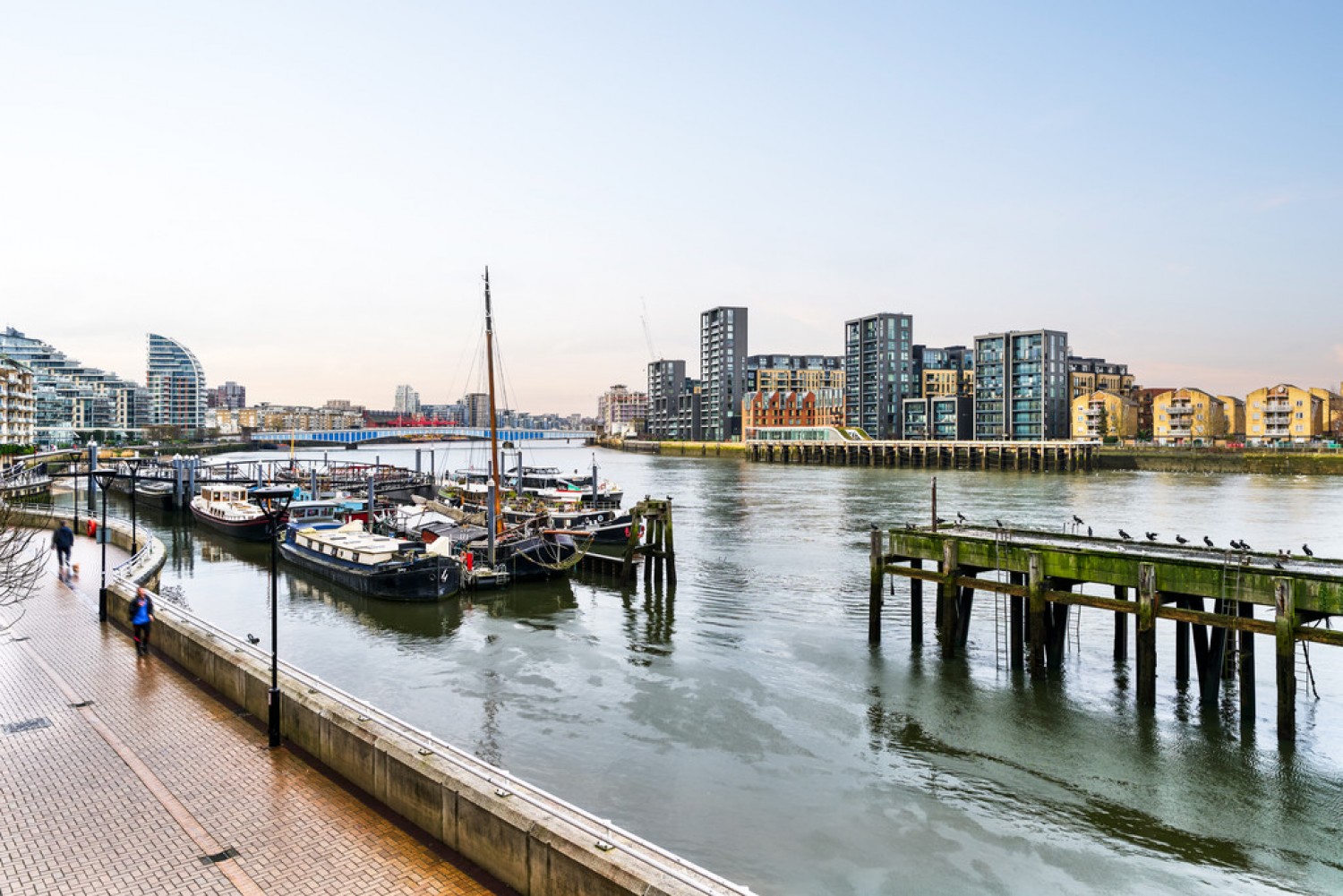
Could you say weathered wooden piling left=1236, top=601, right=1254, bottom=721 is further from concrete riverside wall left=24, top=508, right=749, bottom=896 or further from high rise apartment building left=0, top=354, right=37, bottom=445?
high rise apartment building left=0, top=354, right=37, bottom=445

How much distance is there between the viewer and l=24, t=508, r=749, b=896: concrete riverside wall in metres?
8.98

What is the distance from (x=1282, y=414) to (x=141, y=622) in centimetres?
18566

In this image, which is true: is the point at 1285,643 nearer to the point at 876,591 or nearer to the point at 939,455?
the point at 876,591

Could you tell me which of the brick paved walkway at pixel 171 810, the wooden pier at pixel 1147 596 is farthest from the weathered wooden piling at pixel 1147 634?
the brick paved walkway at pixel 171 810

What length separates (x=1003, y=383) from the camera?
18538cm

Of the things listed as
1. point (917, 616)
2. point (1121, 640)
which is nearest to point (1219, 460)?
point (1121, 640)

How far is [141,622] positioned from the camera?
795 inches

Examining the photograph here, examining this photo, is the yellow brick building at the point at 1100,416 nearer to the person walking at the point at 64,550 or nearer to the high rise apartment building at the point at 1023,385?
the high rise apartment building at the point at 1023,385

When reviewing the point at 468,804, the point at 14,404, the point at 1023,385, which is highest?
the point at 1023,385

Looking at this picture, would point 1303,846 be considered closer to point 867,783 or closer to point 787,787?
point 867,783

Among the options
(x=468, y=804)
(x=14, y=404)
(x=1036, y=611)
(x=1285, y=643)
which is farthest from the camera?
(x=14, y=404)

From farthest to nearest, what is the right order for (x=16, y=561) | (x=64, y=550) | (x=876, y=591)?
(x=16, y=561) → (x=64, y=550) → (x=876, y=591)

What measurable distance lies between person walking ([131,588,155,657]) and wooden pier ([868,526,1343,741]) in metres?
21.2

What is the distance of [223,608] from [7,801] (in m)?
26.8
